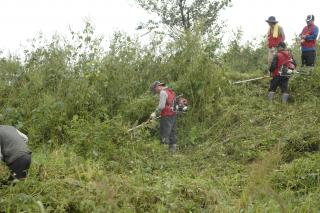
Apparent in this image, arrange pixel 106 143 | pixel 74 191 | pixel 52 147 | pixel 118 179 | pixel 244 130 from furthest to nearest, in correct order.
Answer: pixel 244 130
pixel 52 147
pixel 106 143
pixel 118 179
pixel 74 191

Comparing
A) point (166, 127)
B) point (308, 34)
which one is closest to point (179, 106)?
point (166, 127)

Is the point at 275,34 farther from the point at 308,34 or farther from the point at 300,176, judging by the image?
the point at 300,176

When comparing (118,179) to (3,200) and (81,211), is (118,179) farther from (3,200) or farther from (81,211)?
(3,200)

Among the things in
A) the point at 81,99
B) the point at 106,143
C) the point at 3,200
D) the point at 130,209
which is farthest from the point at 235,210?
the point at 81,99

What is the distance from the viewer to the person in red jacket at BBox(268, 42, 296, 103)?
10742mm

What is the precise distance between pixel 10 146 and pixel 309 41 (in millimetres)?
8604

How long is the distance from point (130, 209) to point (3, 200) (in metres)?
1.30

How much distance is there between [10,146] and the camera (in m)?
5.55

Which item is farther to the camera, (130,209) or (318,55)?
(318,55)

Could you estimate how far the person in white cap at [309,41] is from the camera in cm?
1163

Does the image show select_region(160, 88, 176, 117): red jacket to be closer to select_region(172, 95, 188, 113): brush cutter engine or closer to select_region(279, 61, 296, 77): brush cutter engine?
select_region(172, 95, 188, 113): brush cutter engine

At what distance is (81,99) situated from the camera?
9.98 meters

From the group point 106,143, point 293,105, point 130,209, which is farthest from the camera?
point 293,105

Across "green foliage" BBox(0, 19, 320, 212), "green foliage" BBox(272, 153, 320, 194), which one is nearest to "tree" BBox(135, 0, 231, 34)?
"green foliage" BBox(0, 19, 320, 212)
